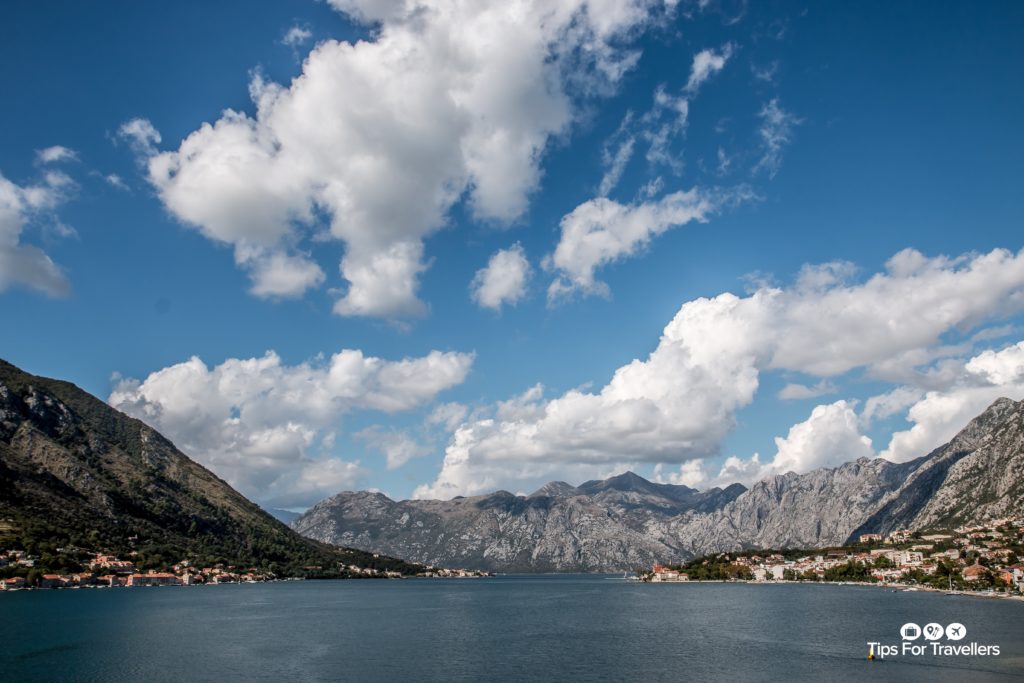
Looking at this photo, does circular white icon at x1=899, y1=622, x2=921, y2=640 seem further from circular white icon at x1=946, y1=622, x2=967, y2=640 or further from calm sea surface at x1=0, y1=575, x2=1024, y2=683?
circular white icon at x1=946, y1=622, x2=967, y2=640

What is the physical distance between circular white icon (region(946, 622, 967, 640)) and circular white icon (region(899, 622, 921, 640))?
3.60 metres

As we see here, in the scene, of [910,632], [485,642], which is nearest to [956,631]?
[910,632]

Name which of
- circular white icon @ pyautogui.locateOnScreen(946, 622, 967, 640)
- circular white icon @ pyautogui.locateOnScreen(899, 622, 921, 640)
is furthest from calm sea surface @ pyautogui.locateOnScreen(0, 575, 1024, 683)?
circular white icon @ pyautogui.locateOnScreen(899, 622, 921, 640)

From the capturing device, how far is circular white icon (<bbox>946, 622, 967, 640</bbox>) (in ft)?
281

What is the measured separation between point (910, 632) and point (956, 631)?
18.3 feet

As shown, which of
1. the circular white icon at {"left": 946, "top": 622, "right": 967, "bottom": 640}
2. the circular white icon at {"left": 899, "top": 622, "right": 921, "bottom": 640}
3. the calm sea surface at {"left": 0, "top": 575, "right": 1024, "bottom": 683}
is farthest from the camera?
the circular white icon at {"left": 899, "top": 622, "right": 921, "bottom": 640}

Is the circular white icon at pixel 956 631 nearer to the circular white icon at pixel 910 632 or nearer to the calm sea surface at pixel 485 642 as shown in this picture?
the calm sea surface at pixel 485 642

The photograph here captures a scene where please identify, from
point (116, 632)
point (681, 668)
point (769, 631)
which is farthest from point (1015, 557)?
point (116, 632)

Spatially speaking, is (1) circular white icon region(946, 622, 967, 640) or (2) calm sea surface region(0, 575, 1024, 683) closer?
(2) calm sea surface region(0, 575, 1024, 683)

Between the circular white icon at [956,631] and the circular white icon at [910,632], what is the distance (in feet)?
11.8

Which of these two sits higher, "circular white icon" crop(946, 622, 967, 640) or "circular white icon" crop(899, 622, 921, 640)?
"circular white icon" crop(946, 622, 967, 640)

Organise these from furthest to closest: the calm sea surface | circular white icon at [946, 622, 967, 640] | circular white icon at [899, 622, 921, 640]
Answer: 1. circular white icon at [899, 622, 921, 640]
2. circular white icon at [946, 622, 967, 640]
3. the calm sea surface

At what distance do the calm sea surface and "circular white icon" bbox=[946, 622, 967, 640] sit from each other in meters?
1.20

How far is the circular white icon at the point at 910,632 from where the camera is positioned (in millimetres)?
87750
